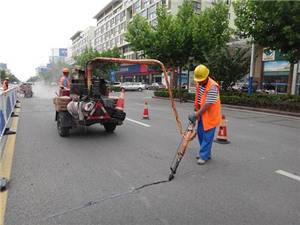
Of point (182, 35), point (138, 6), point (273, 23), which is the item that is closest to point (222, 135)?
point (273, 23)

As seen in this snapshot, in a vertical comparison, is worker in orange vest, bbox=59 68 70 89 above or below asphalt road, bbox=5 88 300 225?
above

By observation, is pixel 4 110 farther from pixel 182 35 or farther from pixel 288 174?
pixel 182 35

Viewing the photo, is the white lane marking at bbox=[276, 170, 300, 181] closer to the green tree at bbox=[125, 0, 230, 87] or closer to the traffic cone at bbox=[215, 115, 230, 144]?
the traffic cone at bbox=[215, 115, 230, 144]

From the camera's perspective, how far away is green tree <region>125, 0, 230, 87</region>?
17875mm

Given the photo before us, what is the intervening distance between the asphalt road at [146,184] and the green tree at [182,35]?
13.4 metres

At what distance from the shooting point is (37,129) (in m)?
7.27

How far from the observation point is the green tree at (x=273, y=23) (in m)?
10.2

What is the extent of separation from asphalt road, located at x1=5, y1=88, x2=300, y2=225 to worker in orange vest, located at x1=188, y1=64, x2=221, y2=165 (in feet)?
1.28

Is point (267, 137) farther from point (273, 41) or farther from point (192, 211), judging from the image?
point (273, 41)

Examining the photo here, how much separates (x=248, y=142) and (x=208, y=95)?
2563 millimetres

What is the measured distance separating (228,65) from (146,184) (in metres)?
13.5

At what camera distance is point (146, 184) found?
348 cm

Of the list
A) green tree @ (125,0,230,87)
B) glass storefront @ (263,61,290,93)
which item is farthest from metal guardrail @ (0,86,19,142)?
glass storefront @ (263,61,290,93)

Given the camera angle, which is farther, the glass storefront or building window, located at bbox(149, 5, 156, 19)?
building window, located at bbox(149, 5, 156, 19)
